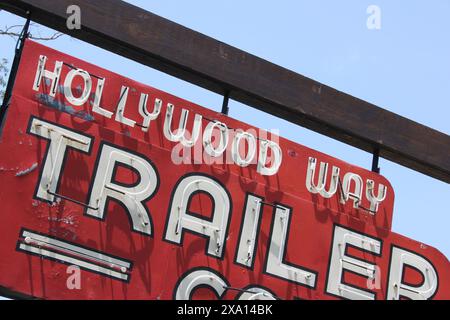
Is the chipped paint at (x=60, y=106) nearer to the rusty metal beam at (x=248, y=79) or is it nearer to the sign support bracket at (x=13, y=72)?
the sign support bracket at (x=13, y=72)

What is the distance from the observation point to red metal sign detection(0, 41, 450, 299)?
7977mm

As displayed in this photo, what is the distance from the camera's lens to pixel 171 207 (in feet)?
28.1

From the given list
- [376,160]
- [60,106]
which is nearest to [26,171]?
[60,106]

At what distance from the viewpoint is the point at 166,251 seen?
27.4 feet

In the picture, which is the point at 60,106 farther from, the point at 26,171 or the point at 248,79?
the point at 248,79

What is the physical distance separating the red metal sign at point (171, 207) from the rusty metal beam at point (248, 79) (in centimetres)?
44

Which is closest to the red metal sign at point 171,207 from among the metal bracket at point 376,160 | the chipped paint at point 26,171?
the chipped paint at point 26,171

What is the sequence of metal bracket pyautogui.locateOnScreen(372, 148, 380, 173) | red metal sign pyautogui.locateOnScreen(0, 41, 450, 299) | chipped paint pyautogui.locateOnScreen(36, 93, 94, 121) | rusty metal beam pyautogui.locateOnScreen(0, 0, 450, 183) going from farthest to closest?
metal bracket pyautogui.locateOnScreen(372, 148, 380, 173), rusty metal beam pyautogui.locateOnScreen(0, 0, 450, 183), chipped paint pyautogui.locateOnScreen(36, 93, 94, 121), red metal sign pyautogui.locateOnScreen(0, 41, 450, 299)

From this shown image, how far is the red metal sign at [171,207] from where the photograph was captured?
7.98 metres

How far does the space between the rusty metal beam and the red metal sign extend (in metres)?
0.44

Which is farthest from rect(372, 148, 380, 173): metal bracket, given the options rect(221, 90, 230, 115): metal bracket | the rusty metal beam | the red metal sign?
rect(221, 90, 230, 115): metal bracket

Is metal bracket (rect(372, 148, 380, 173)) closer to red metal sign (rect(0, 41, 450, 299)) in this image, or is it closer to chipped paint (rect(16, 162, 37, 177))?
red metal sign (rect(0, 41, 450, 299))
